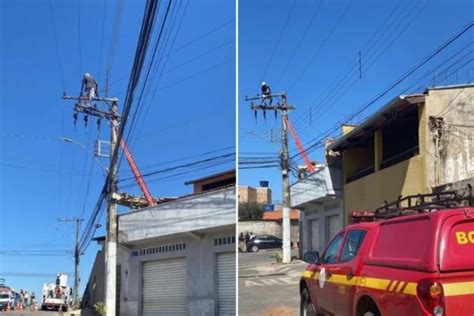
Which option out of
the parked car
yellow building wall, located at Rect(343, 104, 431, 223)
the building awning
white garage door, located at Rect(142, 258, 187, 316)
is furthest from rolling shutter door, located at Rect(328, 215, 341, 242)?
white garage door, located at Rect(142, 258, 187, 316)

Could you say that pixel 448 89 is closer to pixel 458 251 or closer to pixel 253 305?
pixel 253 305

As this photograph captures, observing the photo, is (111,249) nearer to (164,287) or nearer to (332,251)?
(164,287)

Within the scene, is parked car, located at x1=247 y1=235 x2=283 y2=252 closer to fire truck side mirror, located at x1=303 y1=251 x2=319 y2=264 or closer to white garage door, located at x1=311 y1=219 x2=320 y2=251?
white garage door, located at x1=311 y1=219 x2=320 y2=251

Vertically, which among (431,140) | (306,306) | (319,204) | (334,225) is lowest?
(306,306)

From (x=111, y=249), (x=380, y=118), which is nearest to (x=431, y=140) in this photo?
(x=380, y=118)

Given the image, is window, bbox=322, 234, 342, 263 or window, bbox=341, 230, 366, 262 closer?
window, bbox=341, 230, 366, 262

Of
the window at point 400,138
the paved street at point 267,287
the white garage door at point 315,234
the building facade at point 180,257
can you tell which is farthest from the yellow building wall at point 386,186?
the building facade at point 180,257

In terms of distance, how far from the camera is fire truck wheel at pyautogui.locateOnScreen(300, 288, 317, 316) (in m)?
7.71

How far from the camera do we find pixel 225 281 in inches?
651

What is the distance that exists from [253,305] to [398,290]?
7.34 metres

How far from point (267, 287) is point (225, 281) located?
194 centimetres

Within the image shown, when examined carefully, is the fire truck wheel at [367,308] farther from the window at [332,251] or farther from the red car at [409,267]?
the window at [332,251]

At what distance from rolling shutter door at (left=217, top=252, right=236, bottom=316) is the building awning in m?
6.80

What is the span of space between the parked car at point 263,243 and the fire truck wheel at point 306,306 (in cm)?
1450
